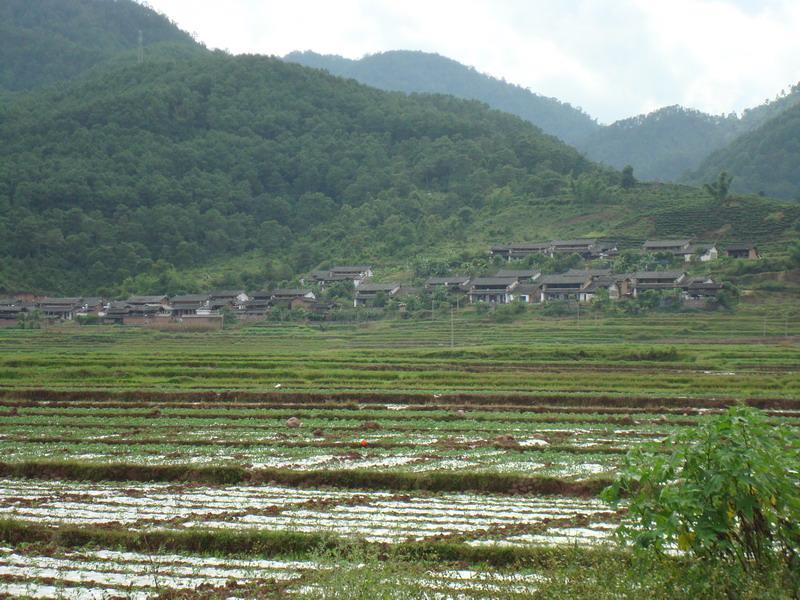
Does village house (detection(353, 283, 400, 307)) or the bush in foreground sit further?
village house (detection(353, 283, 400, 307))

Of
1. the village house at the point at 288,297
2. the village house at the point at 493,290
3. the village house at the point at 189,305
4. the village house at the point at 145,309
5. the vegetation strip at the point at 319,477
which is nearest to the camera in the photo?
the vegetation strip at the point at 319,477

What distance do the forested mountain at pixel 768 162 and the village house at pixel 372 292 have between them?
67836 millimetres

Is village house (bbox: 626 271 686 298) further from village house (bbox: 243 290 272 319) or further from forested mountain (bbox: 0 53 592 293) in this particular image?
village house (bbox: 243 290 272 319)

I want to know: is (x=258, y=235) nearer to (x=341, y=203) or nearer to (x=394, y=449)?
(x=341, y=203)

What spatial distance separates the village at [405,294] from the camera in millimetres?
63219

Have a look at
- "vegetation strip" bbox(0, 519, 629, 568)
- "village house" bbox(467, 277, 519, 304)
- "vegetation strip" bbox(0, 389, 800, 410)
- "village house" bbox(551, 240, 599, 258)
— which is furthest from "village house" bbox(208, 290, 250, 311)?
"vegetation strip" bbox(0, 519, 629, 568)

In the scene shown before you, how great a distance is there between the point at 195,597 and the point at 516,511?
5.98 meters

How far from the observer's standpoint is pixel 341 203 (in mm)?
110438

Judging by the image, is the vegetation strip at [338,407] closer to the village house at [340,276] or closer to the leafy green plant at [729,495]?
the leafy green plant at [729,495]

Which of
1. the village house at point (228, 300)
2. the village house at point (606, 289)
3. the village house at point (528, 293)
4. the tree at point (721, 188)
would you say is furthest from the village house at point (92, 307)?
the tree at point (721, 188)

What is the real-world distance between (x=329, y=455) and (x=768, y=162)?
11960cm

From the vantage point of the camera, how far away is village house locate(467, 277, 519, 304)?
65.6m

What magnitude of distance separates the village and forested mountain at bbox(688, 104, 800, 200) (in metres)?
52.1

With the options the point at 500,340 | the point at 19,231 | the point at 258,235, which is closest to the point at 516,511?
the point at 500,340
